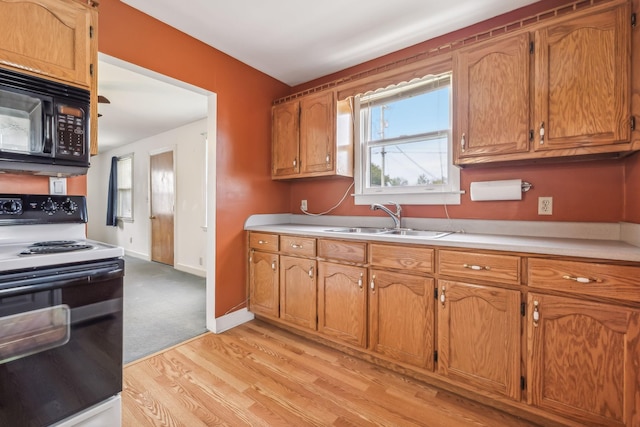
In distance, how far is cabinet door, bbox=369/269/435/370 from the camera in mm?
1757

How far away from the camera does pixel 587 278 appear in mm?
1307

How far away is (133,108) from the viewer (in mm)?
3904

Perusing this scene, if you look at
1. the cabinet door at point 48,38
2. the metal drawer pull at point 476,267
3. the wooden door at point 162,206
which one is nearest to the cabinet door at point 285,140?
the cabinet door at point 48,38

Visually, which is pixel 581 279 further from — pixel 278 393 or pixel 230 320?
pixel 230 320

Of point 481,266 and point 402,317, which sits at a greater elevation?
point 481,266

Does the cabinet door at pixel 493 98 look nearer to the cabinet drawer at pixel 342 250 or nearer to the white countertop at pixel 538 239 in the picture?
the white countertop at pixel 538 239

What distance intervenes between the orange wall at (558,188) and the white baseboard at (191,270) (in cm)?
331

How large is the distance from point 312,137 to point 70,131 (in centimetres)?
173

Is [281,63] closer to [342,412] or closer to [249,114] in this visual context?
[249,114]

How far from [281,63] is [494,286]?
2.57 m

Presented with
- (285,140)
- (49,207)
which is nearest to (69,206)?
(49,207)

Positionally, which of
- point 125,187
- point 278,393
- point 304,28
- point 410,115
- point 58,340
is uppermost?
point 304,28

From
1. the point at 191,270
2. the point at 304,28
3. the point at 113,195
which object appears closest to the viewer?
the point at 304,28

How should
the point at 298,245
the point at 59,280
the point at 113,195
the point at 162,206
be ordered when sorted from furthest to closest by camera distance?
the point at 113,195
the point at 162,206
the point at 298,245
the point at 59,280
